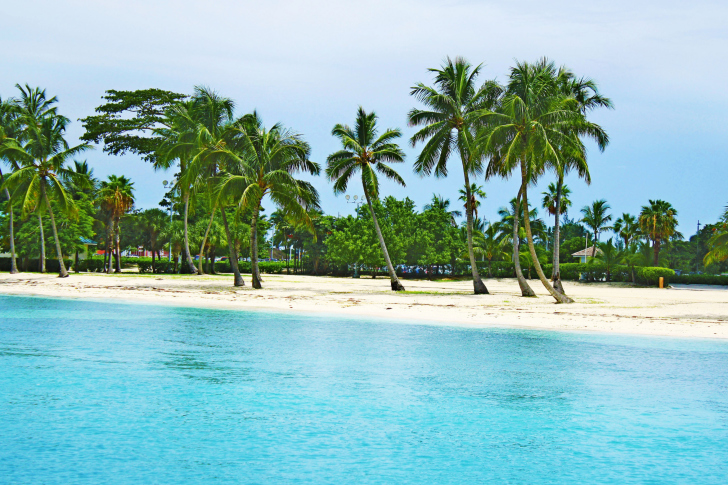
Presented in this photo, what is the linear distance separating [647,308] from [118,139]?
146 ft

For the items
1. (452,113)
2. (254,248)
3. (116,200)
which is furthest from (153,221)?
(452,113)

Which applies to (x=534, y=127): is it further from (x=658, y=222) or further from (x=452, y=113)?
(x=658, y=222)

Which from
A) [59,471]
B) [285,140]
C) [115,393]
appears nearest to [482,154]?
[285,140]

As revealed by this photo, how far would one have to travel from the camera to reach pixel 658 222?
63750 millimetres

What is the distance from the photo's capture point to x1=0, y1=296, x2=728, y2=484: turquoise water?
7.42 meters

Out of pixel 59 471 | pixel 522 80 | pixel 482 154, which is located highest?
pixel 522 80

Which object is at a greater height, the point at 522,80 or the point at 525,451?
the point at 522,80

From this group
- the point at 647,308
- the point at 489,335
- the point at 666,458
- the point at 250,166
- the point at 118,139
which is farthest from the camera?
the point at 118,139

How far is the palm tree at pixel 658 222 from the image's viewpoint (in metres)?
63.5

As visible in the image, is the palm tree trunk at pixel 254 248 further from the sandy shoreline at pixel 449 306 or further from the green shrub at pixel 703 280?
the green shrub at pixel 703 280

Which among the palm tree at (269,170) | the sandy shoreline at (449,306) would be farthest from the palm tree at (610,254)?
the palm tree at (269,170)

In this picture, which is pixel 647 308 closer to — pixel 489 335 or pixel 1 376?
pixel 489 335

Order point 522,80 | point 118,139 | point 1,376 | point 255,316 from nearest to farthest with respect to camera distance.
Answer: point 1,376 → point 255,316 → point 522,80 → point 118,139

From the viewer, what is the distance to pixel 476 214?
216 feet
